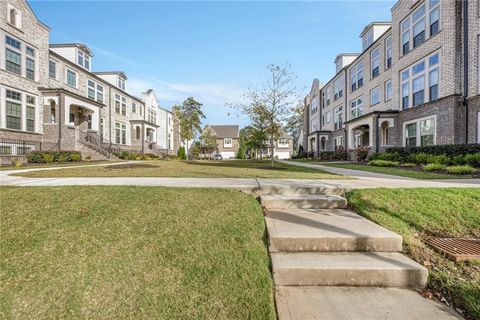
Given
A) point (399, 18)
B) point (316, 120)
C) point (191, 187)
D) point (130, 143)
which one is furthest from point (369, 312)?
point (316, 120)

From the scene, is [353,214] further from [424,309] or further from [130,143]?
[130,143]

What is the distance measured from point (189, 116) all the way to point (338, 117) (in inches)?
899

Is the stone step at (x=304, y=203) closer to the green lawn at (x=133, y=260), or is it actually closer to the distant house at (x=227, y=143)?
the green lawn at (x=133, y=260)

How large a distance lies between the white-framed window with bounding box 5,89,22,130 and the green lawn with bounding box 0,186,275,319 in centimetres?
1722

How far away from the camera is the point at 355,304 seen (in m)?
2.25

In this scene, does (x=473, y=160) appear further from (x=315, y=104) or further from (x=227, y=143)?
(x=227, y=143)

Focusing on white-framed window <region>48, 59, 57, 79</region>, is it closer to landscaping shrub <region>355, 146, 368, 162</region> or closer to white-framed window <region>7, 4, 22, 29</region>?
white-framed window <region>7, 4, 22, 29</region>

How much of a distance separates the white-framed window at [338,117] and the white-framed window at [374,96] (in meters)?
6.62

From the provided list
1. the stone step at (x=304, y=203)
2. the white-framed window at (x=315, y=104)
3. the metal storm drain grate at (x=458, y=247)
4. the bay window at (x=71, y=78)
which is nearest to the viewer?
the metal storm drain grate at (x=458, y=247)

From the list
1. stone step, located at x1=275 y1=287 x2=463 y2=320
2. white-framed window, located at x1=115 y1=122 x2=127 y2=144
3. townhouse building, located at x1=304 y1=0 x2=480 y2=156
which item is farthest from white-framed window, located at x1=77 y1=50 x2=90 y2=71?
stone step, located at x1=275 y1=287 x2=463 y2=320

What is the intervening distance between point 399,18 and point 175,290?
23.4 m

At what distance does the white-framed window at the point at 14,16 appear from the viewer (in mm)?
16391

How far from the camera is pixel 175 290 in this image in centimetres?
228

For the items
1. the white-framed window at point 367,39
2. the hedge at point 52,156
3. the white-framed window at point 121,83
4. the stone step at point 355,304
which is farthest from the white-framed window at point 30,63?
the white-framed window at point 367,39
